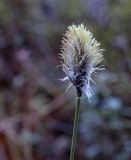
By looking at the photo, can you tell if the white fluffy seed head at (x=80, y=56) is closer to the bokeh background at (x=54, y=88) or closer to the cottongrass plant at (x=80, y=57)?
the cottongrass plant at (x=80, y=57)

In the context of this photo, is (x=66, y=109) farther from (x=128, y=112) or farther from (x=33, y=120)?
(x=128, y=112)

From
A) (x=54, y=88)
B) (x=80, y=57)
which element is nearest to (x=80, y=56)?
(x=80, y=57)

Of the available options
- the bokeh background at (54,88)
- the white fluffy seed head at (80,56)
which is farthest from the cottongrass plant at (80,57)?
the bokeh background at (54,88)

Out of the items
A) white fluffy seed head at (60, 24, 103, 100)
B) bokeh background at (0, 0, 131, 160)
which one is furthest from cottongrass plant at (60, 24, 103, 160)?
bokeh background at (0, 0, 131, 160)

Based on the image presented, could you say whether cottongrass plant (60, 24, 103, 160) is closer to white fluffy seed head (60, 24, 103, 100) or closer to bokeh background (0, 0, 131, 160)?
white fluffy seed head (60, 24, 103, 100)

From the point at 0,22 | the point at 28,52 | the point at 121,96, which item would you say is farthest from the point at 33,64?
the point at 121,96
